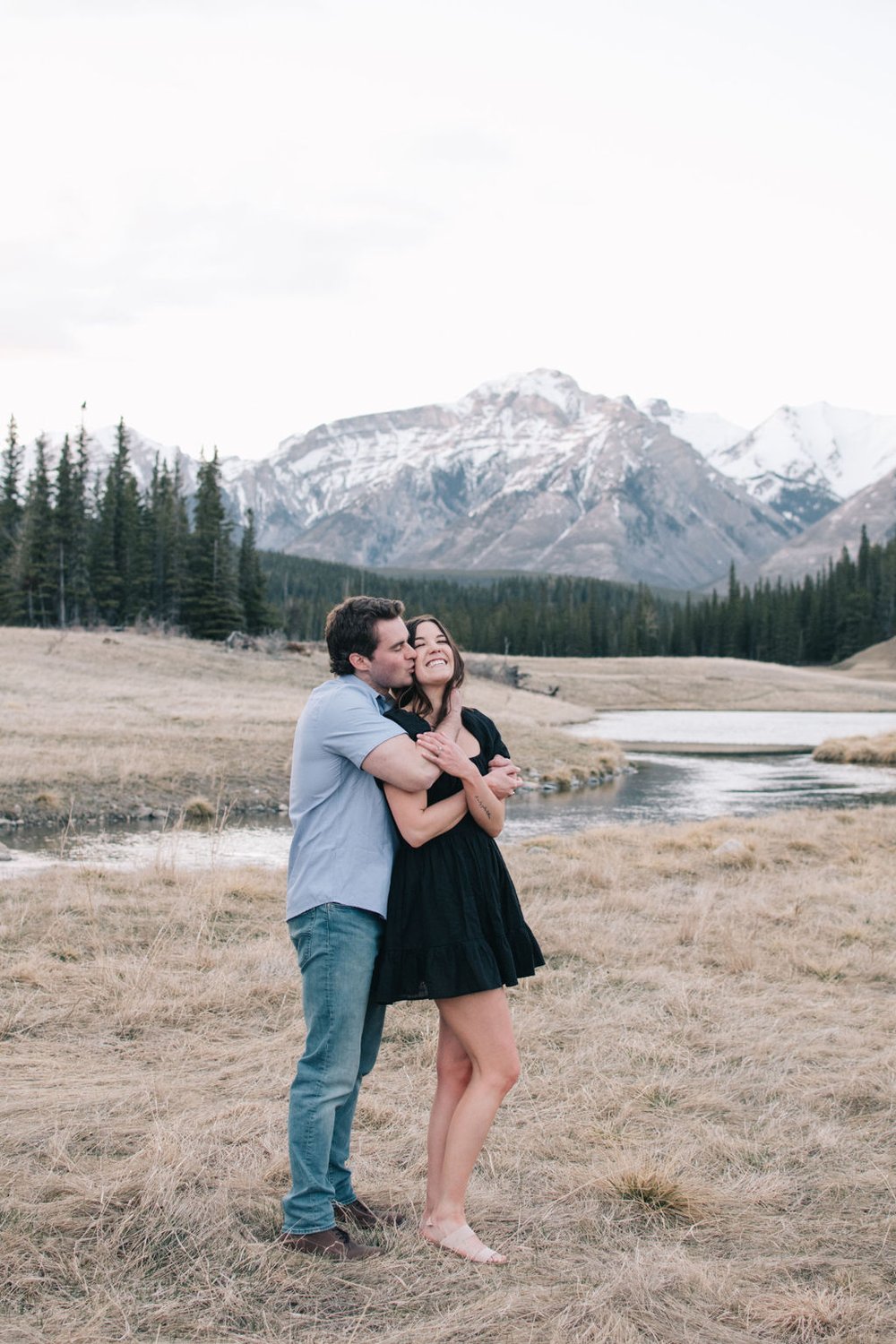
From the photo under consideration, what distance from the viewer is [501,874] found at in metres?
4.86

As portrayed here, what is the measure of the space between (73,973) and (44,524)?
65442 mm

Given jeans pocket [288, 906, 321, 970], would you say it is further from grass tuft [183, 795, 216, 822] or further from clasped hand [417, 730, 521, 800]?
grass tuft [183, 795, 216, 822]

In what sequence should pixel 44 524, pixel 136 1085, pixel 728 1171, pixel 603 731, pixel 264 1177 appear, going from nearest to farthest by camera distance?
pixel 264 1177, pixel 728 1171, pixel 136 1085, pixel 603 731, pixel 44 524

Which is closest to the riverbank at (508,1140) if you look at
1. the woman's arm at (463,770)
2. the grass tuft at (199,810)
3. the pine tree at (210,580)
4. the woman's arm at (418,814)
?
the woman's arm at (418,814)

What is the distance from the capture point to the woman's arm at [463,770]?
452cm

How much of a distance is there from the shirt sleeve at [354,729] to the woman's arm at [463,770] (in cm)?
13

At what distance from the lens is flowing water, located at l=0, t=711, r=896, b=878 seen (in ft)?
56.4

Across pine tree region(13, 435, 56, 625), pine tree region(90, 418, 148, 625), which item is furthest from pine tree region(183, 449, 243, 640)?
pine tree region(13, 435, 56, 625)

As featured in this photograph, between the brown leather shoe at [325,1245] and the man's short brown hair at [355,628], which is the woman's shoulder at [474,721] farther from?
the brown leather shoe at [325,1245]

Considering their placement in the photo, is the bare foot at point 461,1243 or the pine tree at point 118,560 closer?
the bare foot at point 461,1243

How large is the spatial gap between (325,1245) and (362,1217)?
1.20 feet

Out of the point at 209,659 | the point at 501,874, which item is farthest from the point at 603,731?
the point at 501,874

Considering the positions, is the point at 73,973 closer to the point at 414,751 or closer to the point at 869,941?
the point at 414,751

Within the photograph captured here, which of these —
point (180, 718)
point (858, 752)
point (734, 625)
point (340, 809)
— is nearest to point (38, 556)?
point (180, 718)
